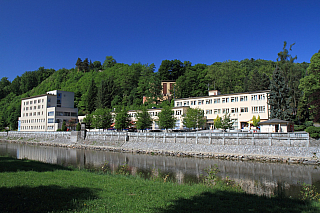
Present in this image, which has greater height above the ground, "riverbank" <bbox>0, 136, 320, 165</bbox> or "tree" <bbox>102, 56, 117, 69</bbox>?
"tree" <bbox>102, 56, 117, 69</bbox>

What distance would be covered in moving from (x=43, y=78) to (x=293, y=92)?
161 metres

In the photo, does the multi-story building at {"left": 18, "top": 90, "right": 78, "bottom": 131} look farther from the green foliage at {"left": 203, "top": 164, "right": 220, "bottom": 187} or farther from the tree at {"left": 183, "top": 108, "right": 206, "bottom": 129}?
the green foliage at {"left": 203, "top": 164, "right": 220, "bottom": 187}

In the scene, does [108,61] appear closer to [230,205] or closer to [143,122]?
[143,122]

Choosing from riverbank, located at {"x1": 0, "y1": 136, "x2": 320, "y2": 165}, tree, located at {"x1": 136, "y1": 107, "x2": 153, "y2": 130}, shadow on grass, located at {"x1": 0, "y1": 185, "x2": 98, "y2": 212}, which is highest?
tree, located at {"x1": 136, "y1": 107, "x2": 153, "y2": 130}

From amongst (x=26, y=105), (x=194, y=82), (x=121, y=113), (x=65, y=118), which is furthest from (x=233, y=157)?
(x=26, y=105)

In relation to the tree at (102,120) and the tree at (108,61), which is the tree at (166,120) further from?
the tree at (108,61)

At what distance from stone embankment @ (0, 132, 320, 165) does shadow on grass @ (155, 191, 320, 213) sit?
2272 cm

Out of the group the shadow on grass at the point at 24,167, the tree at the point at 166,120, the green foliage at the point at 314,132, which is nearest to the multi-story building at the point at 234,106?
the tree at the point at 166,120

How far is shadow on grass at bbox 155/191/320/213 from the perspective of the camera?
8492mm

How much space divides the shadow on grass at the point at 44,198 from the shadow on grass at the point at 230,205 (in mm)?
3291

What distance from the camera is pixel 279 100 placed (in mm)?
52094

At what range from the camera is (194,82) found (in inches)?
3275

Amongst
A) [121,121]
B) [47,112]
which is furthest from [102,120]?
[47,112]

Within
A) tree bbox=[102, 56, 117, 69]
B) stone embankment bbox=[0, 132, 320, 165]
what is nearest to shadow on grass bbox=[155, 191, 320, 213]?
stone embankment bbox=[0, 132, 320, 165]
